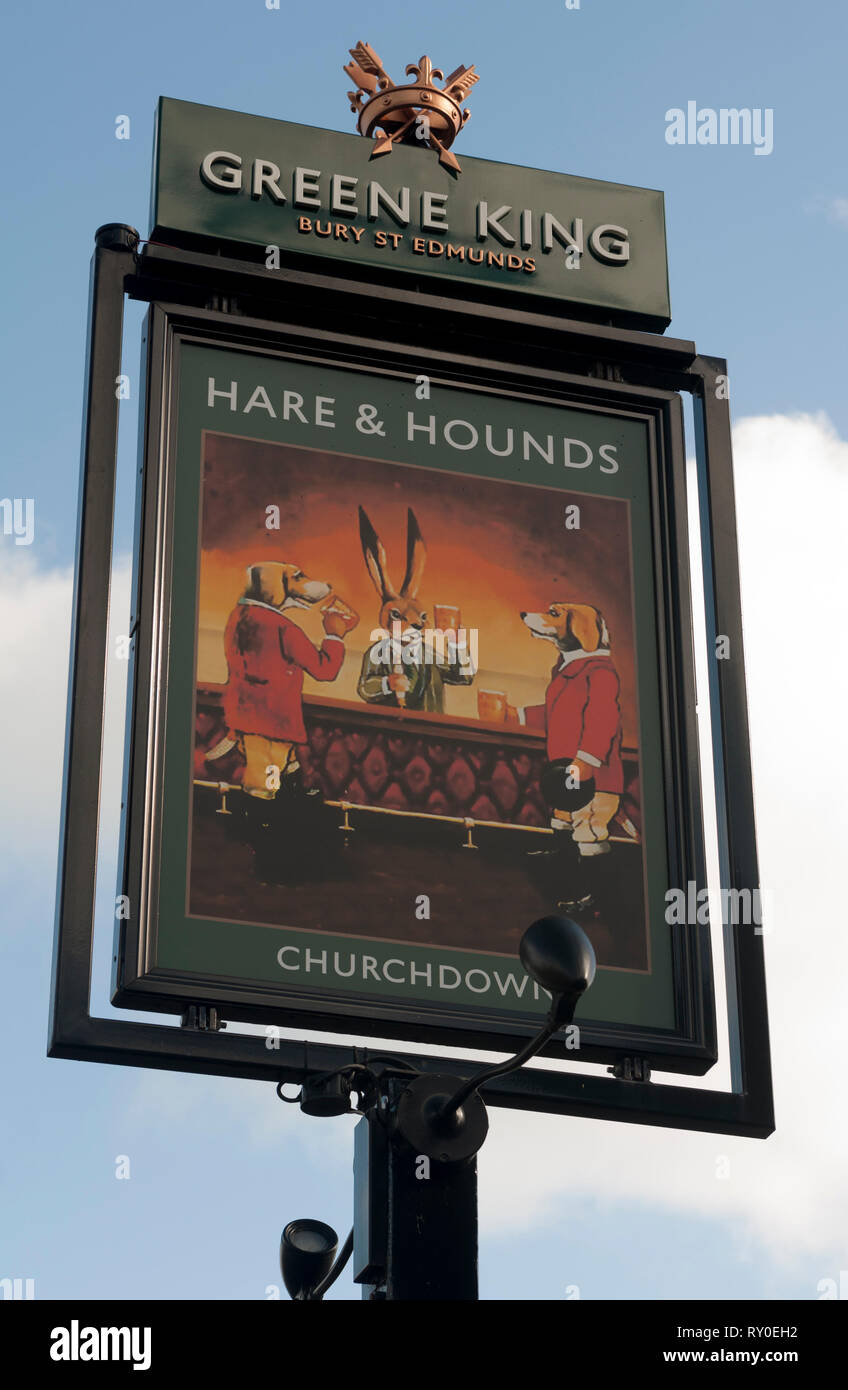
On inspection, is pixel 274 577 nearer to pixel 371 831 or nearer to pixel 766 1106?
pixel 371 831

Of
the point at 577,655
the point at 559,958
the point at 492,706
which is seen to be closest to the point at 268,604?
the point at 492,706

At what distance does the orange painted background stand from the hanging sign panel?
0.04ft

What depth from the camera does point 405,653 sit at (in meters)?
10.7

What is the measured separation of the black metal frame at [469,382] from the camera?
9.45 m

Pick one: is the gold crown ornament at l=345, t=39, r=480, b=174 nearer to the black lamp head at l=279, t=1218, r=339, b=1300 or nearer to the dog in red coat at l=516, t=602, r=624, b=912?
the dog in red coat at l=516, t=602, r=624, b=912

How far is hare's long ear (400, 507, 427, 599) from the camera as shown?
35.6 ft

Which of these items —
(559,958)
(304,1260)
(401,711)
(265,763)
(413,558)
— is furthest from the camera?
(413,558)

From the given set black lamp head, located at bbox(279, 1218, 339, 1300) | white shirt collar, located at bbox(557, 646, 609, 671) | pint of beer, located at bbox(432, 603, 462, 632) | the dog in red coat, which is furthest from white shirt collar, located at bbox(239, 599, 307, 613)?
black lamp head, located at bbox(279, 1218, 339, 1300)

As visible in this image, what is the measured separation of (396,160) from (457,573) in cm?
252

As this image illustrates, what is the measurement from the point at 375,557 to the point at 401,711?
0.81m

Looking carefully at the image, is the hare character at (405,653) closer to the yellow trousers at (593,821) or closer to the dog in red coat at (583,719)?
the dog in red coat at (583,719)

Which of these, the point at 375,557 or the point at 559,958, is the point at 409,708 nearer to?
the point at 375,557

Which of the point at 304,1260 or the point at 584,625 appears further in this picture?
the point at 584,625

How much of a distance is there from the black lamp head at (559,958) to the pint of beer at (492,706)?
3.13 m
